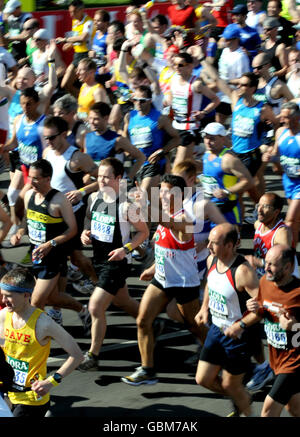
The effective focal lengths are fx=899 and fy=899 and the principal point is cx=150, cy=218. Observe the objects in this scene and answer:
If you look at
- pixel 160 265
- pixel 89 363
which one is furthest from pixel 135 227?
pixel 89 363

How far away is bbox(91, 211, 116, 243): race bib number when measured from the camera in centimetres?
801

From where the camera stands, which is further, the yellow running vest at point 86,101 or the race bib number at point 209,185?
the yellow running vest at point 86,101

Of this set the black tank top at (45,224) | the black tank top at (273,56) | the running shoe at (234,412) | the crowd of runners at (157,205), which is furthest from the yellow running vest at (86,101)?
the running shoe at (234,412)

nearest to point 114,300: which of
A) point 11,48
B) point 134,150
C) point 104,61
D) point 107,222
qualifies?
point 107,222

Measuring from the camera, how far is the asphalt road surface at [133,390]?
7082 millimetres

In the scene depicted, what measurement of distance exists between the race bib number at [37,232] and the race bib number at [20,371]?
2261 mm

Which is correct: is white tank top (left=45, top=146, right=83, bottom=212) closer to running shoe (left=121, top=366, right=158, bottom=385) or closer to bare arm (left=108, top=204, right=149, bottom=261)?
bare arm (left=108, top=204, right=149, bottom=261)

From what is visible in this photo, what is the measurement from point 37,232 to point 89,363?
1.32 metres

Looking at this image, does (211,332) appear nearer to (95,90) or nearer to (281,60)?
(95,90)

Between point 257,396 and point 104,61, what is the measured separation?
8.79 meters

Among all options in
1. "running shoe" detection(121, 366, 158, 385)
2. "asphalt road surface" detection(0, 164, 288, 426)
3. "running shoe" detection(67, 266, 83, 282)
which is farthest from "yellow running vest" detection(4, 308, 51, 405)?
"running shoe" detection(67, 266, 83, 282)

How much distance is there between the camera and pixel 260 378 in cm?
734

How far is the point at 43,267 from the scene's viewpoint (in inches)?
326

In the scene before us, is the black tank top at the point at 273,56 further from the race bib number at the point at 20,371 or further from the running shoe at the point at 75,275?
the race bib number at the point at 20,371
